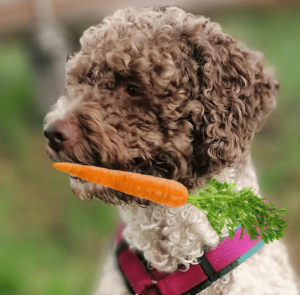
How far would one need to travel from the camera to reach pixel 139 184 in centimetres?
118

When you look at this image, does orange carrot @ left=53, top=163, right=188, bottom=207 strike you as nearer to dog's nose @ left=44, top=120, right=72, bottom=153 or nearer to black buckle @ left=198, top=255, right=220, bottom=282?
dog's nose @ left=44, top=120, right=72, bottom=153

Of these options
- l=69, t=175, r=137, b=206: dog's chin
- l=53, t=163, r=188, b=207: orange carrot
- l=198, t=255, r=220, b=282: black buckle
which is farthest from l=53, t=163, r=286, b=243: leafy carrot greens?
l=198, t=255, r=220, b=282: black buckle

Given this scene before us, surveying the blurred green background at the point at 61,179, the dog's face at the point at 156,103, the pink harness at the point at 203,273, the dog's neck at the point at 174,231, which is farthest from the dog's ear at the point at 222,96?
the blurred green background at the point at 61,179

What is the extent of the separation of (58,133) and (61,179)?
7.61 feet

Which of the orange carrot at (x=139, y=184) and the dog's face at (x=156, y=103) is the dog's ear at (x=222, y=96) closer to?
the dog's face at (x=156, y=103)

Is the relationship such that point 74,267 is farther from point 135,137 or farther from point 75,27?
point 75,27

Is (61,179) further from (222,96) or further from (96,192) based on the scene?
(222,96)

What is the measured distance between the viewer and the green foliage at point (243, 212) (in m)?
1.12

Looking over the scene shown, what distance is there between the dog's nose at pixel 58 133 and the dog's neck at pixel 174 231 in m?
0.41

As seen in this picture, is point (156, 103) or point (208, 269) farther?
point (208, 269)

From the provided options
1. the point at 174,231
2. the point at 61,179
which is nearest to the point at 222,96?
the point at 174,231

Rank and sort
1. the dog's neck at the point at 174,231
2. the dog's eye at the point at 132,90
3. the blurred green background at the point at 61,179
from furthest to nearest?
the blurred green background at the point at 61,179, the dog's neck at the point at 174,231, the dog's eye at the point at 132,90

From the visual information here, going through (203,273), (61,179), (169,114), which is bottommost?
(61,179)

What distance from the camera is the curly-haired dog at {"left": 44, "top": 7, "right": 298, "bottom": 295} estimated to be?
1.21 m
